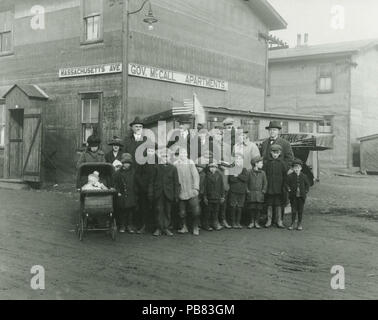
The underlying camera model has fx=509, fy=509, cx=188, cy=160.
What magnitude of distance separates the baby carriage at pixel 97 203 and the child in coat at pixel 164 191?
823 millimetres

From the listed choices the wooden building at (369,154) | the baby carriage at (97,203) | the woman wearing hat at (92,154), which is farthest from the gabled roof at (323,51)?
the baby carriage at (97,203)

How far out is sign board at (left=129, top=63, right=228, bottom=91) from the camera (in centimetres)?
1464

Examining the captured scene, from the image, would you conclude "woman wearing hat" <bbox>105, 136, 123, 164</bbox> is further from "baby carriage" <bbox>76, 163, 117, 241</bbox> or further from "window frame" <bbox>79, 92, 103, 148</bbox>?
"window frame" <bbox>79, 92, 103, 148</bbox>

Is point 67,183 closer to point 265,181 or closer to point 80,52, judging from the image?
point 80,52

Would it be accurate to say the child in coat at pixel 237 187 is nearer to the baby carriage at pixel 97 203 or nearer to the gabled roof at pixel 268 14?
the baby carriage at pixel 97 203

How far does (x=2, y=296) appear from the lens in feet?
17.7

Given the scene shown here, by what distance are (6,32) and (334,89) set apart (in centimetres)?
1778

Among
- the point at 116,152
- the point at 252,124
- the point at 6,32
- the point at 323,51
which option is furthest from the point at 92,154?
the point at 323,51

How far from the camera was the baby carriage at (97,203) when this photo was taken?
8441mm

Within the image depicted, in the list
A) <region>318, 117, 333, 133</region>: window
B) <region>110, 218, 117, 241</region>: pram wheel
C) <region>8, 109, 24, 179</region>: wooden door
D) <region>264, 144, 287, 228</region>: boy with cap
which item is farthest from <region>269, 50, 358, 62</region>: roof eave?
<region>110, 218, 117, 241</region>: pram wheel

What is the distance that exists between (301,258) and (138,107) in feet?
27.6

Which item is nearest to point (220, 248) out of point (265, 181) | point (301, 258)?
point (301, 258)

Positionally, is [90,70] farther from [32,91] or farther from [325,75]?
[325,75]
